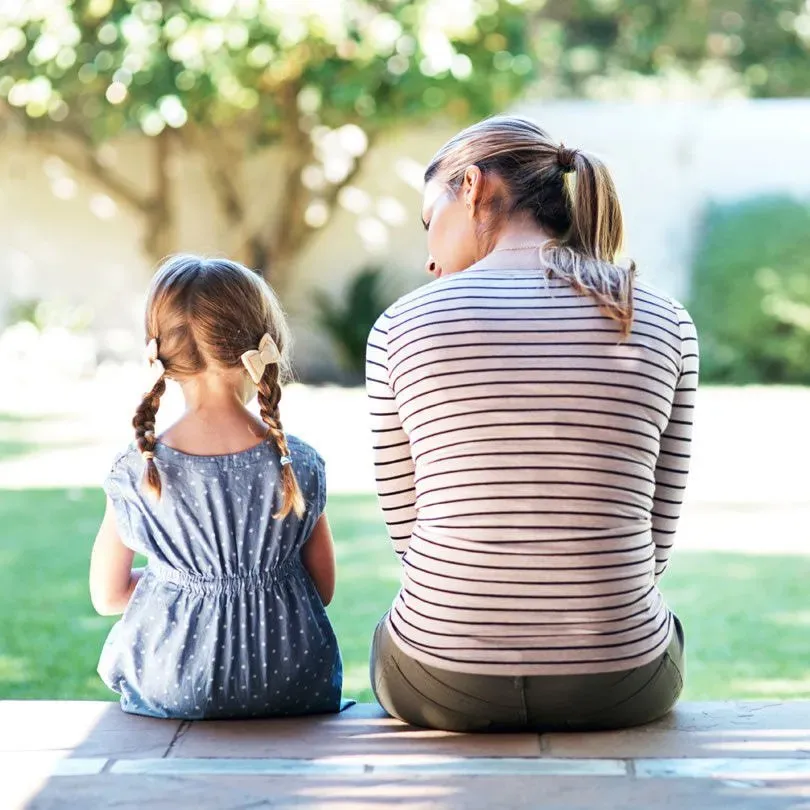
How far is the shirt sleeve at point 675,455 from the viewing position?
2381 mm

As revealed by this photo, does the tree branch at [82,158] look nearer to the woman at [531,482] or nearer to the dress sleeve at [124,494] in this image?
the dress sleeve at [124,494]

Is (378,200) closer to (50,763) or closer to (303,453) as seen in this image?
(303,453)

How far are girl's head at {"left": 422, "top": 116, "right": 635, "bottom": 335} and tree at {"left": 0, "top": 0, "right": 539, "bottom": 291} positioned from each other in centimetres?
862

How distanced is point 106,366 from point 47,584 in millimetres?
7803

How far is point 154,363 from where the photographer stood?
2.51 meters

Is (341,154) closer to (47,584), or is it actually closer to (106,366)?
(106,366)

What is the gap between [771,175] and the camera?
39.3 ft

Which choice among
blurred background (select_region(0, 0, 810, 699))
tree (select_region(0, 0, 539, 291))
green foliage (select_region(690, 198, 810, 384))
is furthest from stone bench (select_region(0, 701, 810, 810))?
green foliage (select_region(690, 198, 810, 384))

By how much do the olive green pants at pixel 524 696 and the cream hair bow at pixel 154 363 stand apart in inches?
23.5

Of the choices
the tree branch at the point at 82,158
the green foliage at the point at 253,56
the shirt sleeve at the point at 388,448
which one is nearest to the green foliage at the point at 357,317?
the green foliage at the point at 253,56

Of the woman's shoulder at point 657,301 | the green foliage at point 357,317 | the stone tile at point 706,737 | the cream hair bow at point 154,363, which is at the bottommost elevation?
the green foliage at point 357,317

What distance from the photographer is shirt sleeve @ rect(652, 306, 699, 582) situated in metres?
2.38

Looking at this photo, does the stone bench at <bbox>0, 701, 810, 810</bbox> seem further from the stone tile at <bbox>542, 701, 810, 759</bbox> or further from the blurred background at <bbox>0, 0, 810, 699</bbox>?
the blurred background at <bbox>0, 0, 810, 699</bbox>

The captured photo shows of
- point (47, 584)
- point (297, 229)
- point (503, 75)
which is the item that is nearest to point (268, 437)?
point (47, 584)
